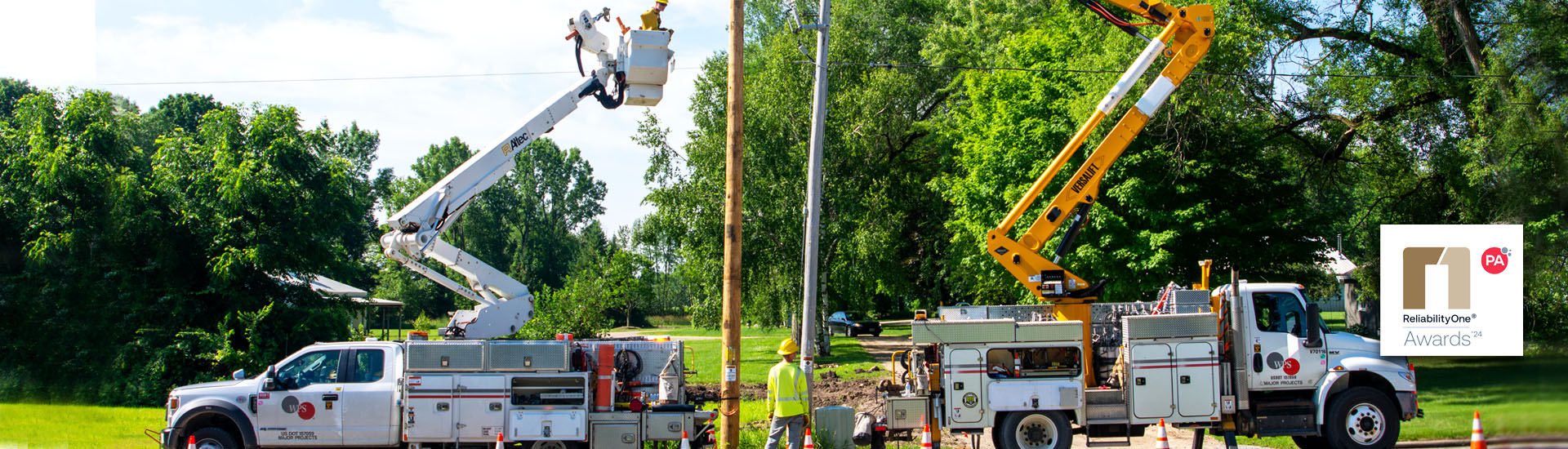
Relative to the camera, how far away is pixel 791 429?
12.0m

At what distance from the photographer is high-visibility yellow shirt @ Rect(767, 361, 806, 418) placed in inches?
468

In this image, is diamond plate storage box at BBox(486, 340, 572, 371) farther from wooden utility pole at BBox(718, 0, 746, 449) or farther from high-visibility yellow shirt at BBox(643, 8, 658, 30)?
high-visibility yellow shirt at BBox(643, 8, 658, 30)

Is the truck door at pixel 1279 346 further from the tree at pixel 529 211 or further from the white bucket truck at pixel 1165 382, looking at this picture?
the tree at pixel 529 211

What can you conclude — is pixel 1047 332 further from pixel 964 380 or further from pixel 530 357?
pixel 530 357

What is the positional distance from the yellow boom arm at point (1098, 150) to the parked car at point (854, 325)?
31415 millimetres

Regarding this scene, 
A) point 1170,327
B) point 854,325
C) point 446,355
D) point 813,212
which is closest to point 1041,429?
point 1170,327

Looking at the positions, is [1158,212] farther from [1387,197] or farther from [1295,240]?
[1387,197]

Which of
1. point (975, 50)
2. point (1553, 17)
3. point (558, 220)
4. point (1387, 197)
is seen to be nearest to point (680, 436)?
point (1553, 17)

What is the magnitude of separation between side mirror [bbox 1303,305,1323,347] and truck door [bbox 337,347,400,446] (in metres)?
11.9

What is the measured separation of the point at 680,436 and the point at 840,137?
68.6ft

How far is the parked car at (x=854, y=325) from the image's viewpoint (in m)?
47.8

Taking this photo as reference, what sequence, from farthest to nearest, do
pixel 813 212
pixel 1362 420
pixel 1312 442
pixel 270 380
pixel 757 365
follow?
1. pixel 757 365
2. pixel 813 212
3. pixel 1312 442
4. pixel 1362 420
5. pixel 270 380

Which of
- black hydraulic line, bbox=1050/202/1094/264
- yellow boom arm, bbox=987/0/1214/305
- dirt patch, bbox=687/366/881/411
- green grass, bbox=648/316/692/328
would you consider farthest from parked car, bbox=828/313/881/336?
yellow boom arm, bbox=987/0/1214/305

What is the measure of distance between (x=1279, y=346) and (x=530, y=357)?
32.7 ft
